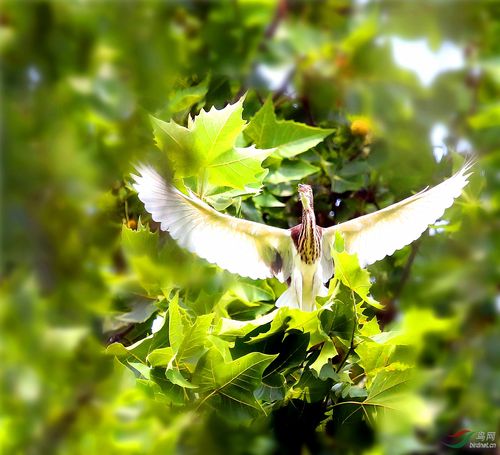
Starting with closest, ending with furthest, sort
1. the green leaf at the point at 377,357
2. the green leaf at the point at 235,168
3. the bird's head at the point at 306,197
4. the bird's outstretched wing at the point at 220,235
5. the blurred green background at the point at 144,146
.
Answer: the blurred green background at the point at 144,146
the green leaf at the point at 377,357
the green leaf at the point at 235,168
the bird's outstretched wing at the point at 220,235
the bird's head at the point at 306,197

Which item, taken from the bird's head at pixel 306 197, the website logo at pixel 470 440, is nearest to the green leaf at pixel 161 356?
the website logo at pixel 470 440

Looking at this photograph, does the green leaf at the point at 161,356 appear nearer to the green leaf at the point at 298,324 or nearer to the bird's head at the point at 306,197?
the green leaf at the point at 298,324

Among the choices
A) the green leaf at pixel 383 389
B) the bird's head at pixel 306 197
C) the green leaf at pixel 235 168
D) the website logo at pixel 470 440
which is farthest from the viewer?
the bird's head at pixel 306 197

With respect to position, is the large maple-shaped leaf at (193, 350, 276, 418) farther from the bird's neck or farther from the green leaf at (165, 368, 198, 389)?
the bird's neck

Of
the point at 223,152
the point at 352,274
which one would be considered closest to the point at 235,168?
the point at 223,152

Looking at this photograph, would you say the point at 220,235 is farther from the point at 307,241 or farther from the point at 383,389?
the point at 383,389

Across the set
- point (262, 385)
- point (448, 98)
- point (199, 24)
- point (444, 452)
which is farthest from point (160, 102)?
point (262, 385)
